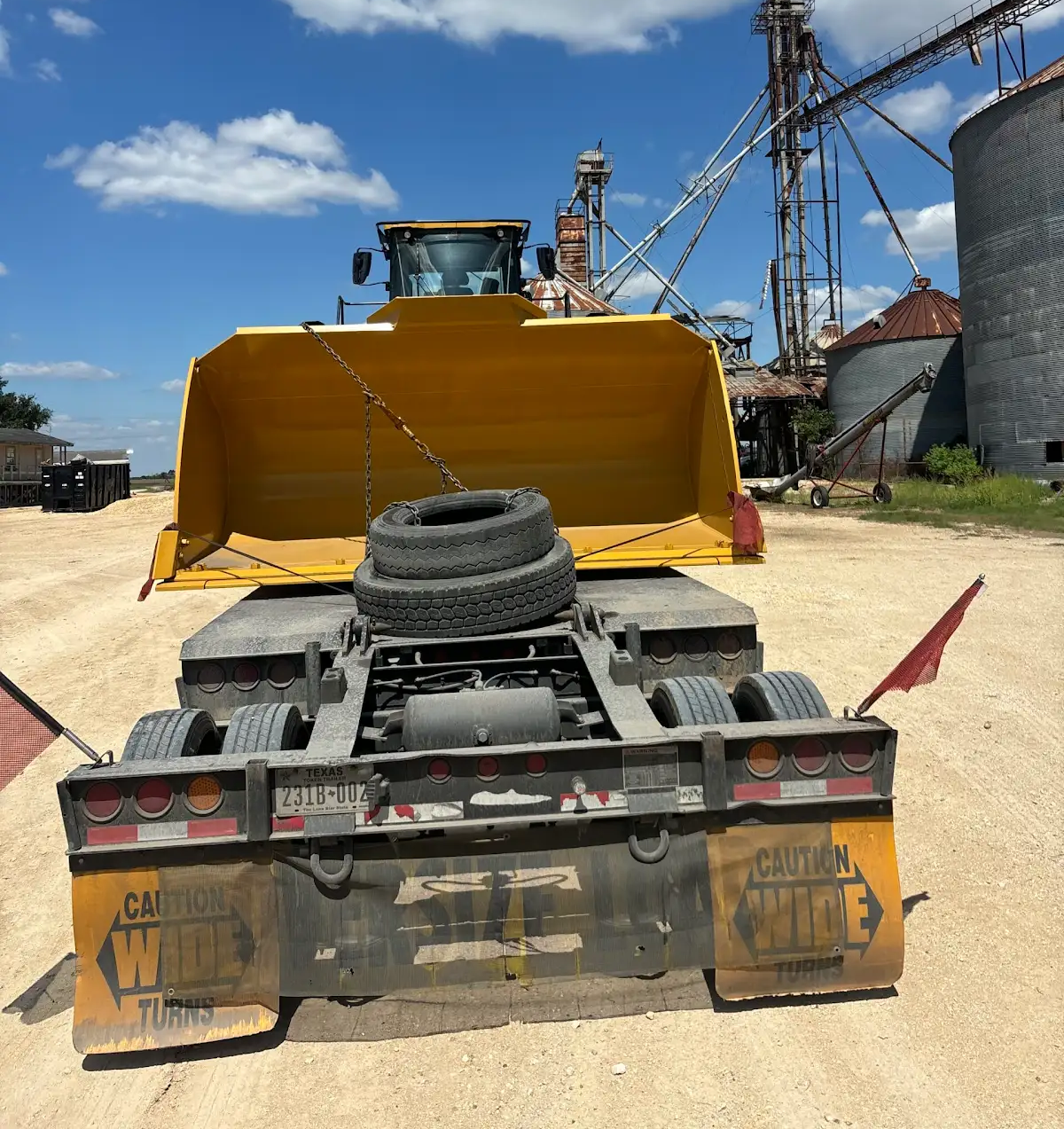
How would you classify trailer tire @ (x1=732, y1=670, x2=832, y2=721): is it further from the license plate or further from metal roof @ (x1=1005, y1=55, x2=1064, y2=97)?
metal roof @ (x1=1005, y1=55, x2=1064, y2=97)

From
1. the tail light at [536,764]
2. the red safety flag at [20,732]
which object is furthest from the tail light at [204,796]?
the tail light at [536,764]

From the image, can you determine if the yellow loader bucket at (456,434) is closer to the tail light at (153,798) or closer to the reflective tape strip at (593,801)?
the tail light at (153,798)

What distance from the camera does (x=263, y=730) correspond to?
342 cm

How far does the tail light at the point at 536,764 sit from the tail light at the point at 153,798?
1131mm

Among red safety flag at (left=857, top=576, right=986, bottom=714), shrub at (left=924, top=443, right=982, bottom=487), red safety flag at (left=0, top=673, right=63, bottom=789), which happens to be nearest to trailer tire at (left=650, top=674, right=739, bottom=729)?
red safety flag at (left=857, top=576, right=986, bottom=714)

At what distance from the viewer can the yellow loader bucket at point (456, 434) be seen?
5605 mm

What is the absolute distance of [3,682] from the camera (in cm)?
310

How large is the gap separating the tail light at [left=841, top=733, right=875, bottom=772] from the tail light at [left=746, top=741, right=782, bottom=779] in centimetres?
23

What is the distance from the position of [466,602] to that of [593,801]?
151 centimetres

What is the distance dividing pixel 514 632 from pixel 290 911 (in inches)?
68.6

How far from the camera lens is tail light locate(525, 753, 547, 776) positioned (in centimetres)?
288

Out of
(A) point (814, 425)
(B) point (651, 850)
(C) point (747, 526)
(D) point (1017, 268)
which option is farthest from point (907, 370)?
(B) point (651, 850)

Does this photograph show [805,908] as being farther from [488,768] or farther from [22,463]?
[22,463]

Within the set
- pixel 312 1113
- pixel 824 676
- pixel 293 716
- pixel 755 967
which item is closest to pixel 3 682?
pixel 293 716
